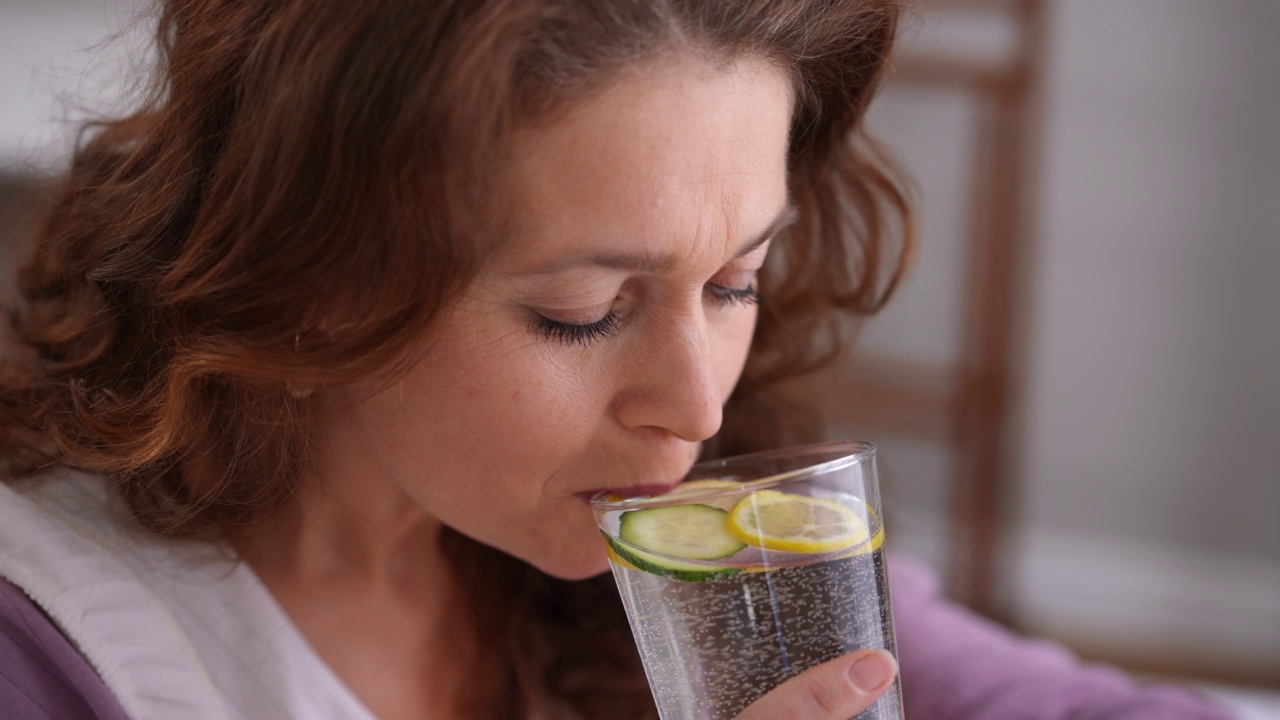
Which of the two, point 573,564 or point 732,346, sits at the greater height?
point 732,346

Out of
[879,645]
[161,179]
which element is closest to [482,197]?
[161,179]

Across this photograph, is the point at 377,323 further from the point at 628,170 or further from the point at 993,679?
the point at 993,679

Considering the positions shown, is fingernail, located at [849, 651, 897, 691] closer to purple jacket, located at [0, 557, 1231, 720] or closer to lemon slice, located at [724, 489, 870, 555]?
lemon slice, located at [724, 489, 870, 555]

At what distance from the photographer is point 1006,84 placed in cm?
285

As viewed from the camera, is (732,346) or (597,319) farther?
(732,346)

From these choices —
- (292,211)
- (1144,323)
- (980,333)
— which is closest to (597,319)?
(292,211)

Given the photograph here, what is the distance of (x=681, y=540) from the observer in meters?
0.80

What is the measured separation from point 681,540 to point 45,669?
0.53 m

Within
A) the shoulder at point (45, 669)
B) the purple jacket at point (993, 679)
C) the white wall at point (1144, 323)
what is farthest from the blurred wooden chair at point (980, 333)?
the shoulder at point (45, 669)

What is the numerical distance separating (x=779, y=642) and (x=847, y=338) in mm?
674

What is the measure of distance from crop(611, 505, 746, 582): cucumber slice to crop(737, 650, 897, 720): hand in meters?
0.09

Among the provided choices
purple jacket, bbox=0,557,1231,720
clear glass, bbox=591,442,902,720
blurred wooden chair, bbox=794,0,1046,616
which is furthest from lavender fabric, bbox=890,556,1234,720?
blurred wooden chair, bbox=794,0,1046,616

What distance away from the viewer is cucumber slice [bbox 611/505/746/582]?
79 centimetres

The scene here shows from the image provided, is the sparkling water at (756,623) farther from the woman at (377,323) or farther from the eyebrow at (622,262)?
the eyebrow at (622,262)
